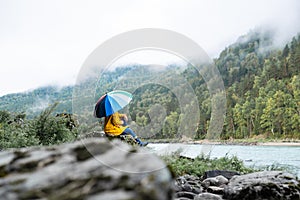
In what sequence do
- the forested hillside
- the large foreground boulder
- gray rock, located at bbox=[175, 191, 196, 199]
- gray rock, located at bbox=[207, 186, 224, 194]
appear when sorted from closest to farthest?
the large foreground boulder
gray rock, located at bbox=[175, 191, 196, 199]
gray rock, located at bbox=[207, 186, 224, 194]
the forested hillside

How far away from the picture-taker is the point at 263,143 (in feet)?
57.4

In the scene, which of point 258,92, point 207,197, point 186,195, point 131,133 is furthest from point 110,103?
point 258,92

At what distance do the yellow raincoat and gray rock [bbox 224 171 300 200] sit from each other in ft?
6.46

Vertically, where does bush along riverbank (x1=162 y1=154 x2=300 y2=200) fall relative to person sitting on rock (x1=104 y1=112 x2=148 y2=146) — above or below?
below

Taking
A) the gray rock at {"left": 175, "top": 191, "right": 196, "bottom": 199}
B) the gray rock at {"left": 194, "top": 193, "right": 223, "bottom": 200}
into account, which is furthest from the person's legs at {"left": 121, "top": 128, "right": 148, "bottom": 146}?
the gray rock at {"left": 194, "top": 193, "right": 223, "bottom": 200}

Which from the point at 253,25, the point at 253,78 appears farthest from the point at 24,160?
the point at 253,25

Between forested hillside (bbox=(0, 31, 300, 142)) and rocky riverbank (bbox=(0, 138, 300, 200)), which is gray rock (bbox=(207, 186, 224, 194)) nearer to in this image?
rocky riverbank (bbox=(0, 138, 300, 200))

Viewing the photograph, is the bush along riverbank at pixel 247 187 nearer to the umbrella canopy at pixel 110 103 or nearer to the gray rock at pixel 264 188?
the gray rock at pixel 264 188

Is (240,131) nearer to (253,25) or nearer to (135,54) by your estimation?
(253,25)

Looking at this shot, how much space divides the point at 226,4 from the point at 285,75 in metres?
6.07

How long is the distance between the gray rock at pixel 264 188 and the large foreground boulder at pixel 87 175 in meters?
1.77

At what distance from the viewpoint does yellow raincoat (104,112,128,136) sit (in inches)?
195

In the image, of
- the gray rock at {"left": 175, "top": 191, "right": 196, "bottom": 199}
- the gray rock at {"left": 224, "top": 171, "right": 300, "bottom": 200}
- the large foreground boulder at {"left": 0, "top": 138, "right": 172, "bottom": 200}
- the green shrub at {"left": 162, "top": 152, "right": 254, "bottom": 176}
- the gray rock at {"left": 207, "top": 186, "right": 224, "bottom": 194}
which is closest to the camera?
the large foreground boulder at {"left": 0, "top": 138, "right": 172, "bottom": 200}

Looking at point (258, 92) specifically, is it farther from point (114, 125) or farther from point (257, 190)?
point (257, 190)
